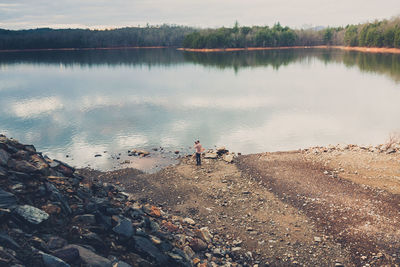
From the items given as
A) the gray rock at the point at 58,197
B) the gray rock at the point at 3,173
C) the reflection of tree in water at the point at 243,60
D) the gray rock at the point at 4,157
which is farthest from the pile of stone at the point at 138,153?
the reflection of tree in water at the point at 243,60

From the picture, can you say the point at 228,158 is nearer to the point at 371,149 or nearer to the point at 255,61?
the point at 371,149

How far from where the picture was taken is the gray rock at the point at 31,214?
1007 cm

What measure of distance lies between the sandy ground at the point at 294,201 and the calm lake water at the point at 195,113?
230 inches

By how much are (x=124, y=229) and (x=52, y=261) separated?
304 centimetres

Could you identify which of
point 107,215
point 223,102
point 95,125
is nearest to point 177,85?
point 223,102

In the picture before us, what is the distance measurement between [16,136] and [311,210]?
1414 inches

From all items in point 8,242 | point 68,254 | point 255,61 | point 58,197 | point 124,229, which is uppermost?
point 255,61

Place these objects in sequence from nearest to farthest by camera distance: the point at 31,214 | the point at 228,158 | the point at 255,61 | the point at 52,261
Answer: the point at 52,261
the point at 31,214
the point at 228,158
the point at 255,61

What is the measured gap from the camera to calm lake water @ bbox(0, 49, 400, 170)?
111ft

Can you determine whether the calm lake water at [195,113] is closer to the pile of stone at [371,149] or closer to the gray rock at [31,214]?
the pile of stone at [371,149]

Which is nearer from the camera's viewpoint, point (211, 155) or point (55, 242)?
point (55, 242)

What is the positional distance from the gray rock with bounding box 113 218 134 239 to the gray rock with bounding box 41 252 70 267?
2.62 metres

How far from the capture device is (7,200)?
1038cm

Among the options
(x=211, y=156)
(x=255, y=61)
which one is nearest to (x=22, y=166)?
(x=211, y=156)
